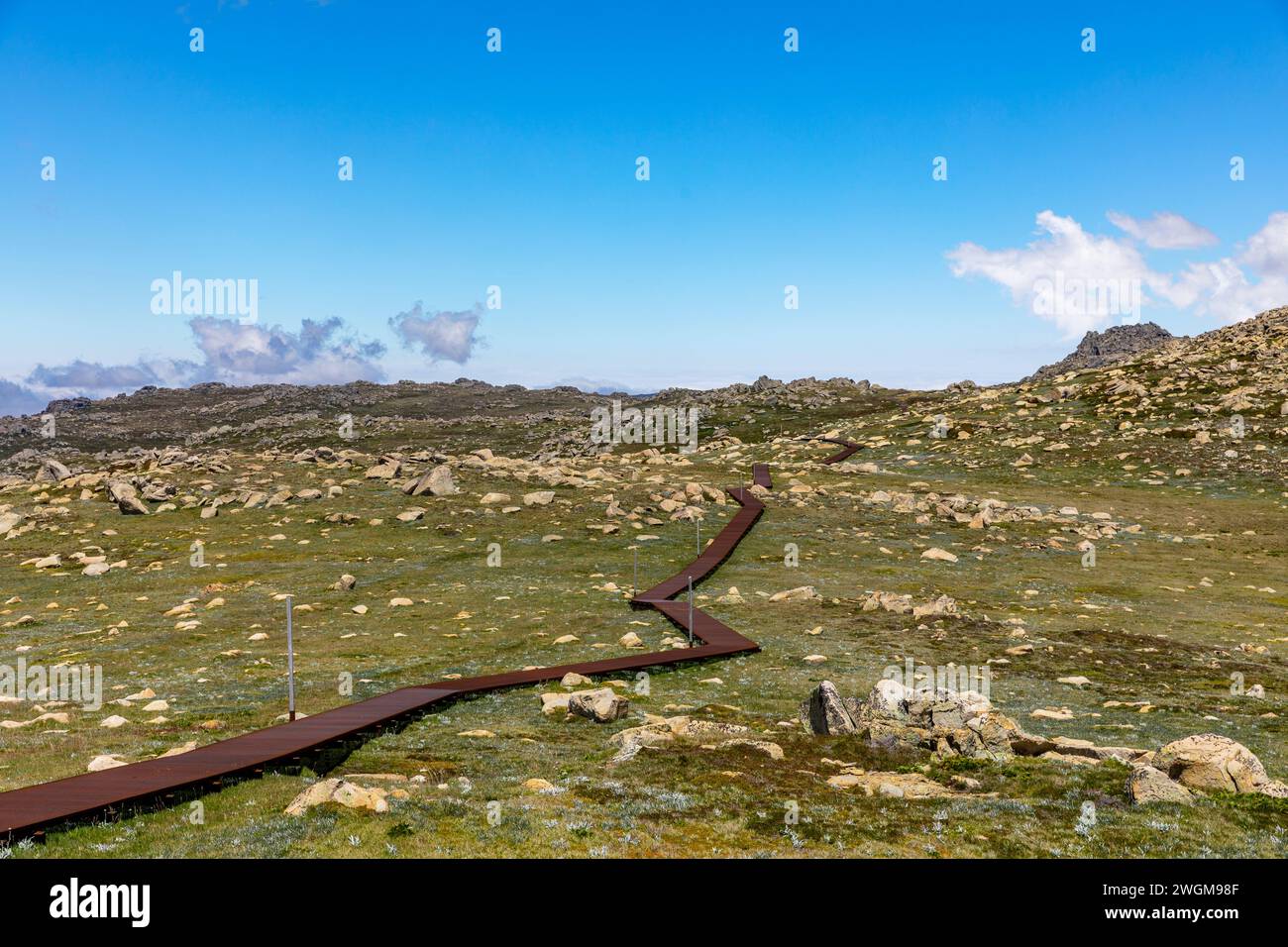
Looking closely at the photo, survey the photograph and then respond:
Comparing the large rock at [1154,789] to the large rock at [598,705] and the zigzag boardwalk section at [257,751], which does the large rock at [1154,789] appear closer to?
the large rock at [598,705]

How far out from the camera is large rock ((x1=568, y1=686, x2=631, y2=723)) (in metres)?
23.3

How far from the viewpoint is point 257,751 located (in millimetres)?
18703

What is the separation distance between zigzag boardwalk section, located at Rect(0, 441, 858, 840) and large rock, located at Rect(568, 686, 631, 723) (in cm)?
399

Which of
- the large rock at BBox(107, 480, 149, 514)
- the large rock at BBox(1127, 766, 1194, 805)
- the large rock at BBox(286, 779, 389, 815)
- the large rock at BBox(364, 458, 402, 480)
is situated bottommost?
the large rock at BBox(1127, 766, 1194, 805)

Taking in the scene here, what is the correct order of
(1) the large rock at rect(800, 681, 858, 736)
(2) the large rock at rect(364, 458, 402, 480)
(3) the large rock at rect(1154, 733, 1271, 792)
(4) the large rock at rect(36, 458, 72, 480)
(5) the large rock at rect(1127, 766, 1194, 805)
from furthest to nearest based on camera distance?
1. (4) the large rock at rect(36, 458, 72, 480)
2. (2) the large rock at rect(364, 458, 402, 480)
3. (1) the large rock at rect(800, 681, 858, 736)
4. (3) the large rock at rect(1154, 733, 1271, 792)
5. (5) the large rock at rect(1127, 766, 1194, 805)

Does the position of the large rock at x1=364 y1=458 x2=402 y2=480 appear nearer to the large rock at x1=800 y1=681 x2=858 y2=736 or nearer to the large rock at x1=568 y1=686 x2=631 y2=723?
the large rock at x1=568 y1=686 x2=631 y2=723

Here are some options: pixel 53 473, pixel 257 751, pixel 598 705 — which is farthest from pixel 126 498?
pixel 598 705

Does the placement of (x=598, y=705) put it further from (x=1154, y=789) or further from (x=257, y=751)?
(x=1154, y=789)

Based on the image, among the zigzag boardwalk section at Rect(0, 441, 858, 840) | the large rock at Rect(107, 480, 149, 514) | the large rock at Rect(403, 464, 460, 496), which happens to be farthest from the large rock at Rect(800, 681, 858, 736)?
the large rock at Rect(107, 480, 149, 514)

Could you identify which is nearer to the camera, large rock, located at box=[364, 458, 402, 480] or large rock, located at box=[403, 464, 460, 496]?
large rock, located at box=[403, 464, 460, 496]

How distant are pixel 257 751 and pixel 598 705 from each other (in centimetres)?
925

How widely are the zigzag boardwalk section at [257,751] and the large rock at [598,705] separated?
399cm

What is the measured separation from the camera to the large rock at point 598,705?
23266 mm

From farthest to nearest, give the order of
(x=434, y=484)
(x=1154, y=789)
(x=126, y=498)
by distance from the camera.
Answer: (x=434, y=484) < (x=126, y=498) < (x=1154, y=789)
